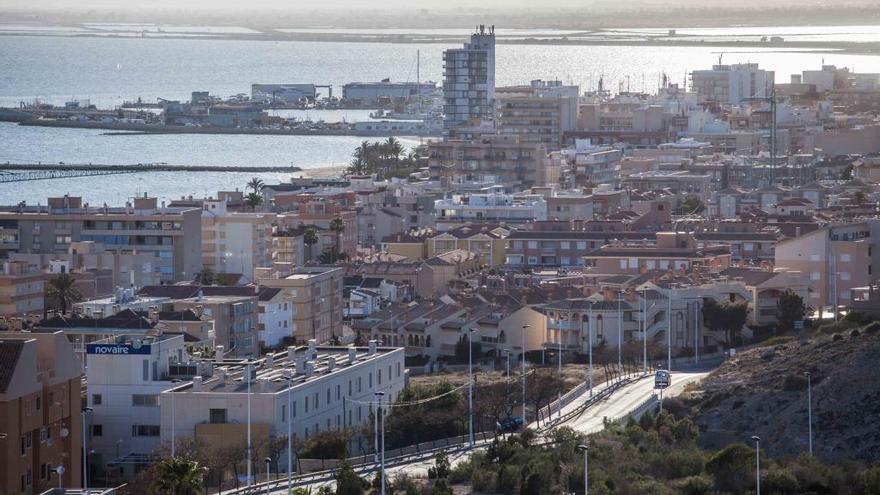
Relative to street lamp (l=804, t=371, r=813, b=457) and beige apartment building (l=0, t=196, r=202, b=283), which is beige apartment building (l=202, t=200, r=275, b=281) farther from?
street lamp (l=804, t=371, r=813, b=457)

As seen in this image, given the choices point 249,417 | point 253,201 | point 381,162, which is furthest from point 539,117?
point 249,417

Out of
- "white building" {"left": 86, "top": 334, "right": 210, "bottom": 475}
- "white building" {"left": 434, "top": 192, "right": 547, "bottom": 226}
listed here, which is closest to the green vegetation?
"white building" {"left": 434, "top": 192, "right": 547, "bottom": 226}

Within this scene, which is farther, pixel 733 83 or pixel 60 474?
pixel 733 83

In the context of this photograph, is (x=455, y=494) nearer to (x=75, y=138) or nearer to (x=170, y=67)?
(x=75, y=138)

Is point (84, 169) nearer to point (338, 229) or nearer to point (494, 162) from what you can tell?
point (494, 162)

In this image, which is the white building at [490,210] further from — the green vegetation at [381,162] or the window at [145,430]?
A: the window at [145,430]

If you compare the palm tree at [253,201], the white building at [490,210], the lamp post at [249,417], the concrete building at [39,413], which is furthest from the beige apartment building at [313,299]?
the white building at [490,210]
